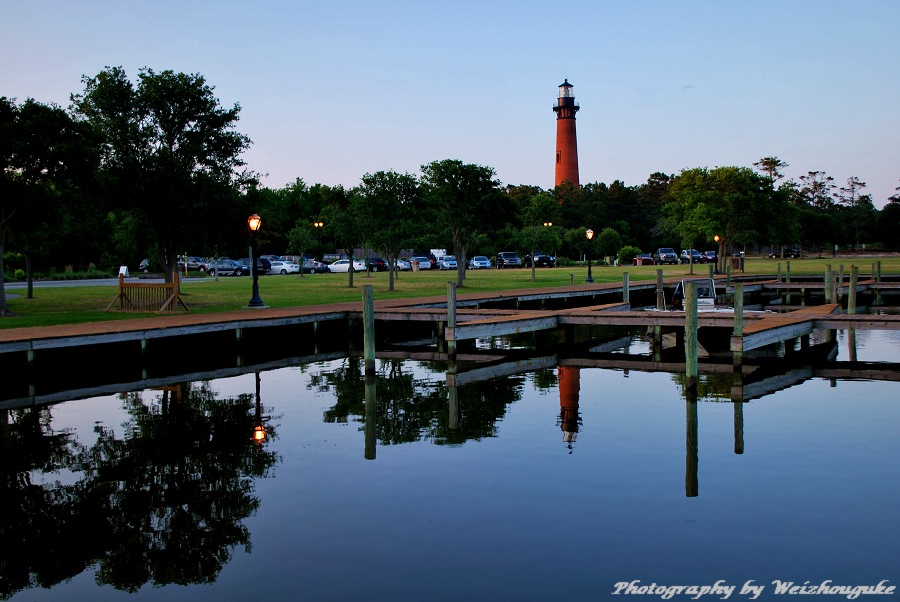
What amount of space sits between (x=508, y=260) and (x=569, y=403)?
212 ft

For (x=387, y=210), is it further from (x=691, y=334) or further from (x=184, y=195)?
(x=691, y=334)

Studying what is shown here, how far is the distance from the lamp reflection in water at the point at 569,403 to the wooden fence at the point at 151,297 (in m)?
11.9

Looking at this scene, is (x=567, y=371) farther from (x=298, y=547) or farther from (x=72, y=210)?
(x=72, y=210)

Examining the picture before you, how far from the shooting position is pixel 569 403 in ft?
53.7

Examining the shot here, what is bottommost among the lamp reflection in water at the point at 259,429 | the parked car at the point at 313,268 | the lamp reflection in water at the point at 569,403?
the lamp reflection in water at the point at 569,403

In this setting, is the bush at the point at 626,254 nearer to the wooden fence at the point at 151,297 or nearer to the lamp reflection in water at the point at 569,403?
the wooden fence at the point at 151,297

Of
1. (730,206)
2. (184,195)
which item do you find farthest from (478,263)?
(184,195)

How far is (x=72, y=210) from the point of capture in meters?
27.6

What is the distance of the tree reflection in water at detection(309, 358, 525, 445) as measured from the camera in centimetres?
1364

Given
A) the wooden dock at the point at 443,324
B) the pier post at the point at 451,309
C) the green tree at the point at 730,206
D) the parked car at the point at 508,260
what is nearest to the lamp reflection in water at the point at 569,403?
the wooden dock at the point at 443,324

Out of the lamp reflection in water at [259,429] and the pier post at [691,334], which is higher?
the pier post at [691,334]

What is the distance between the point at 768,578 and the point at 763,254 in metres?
102

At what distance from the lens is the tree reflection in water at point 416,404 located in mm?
13641

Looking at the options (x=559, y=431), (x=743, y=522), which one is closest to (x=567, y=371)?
(x=559, y=431)
